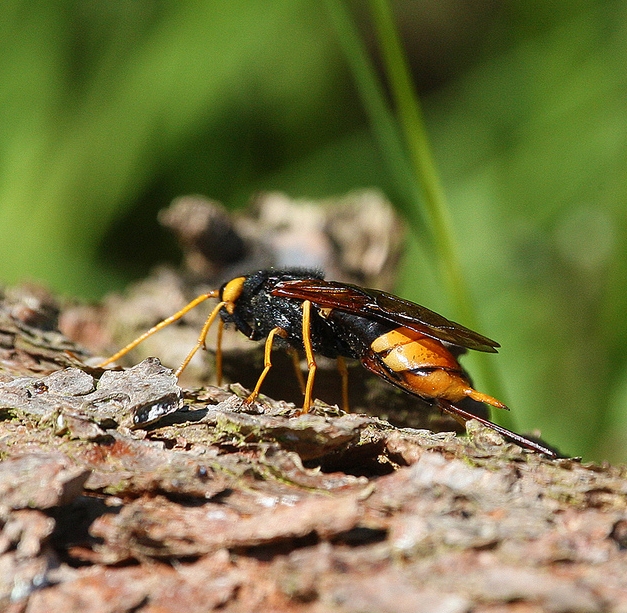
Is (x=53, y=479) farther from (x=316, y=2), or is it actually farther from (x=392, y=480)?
(x=316, y=2)

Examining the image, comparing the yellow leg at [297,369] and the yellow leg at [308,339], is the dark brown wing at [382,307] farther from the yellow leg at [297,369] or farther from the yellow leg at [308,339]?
the yellow leg at [297,369]

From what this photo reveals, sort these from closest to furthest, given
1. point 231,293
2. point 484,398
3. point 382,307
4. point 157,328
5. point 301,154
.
Result: point 484,398 → point 382,307 → point 157,328 → point 231,293 → point 301,154

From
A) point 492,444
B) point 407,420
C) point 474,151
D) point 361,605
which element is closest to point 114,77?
point 474,151

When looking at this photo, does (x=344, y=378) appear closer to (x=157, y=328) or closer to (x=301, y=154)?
(x=157, y=328)

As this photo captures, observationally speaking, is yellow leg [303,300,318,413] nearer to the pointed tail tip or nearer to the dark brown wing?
the dark brown wing

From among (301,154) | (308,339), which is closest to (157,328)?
(308,339)

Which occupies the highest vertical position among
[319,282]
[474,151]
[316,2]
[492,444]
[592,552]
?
[316,2]

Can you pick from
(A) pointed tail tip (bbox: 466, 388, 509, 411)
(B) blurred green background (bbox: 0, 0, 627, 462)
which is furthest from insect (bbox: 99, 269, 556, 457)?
(B) blurred green background (bbox: 0, 0, 627, 462)
